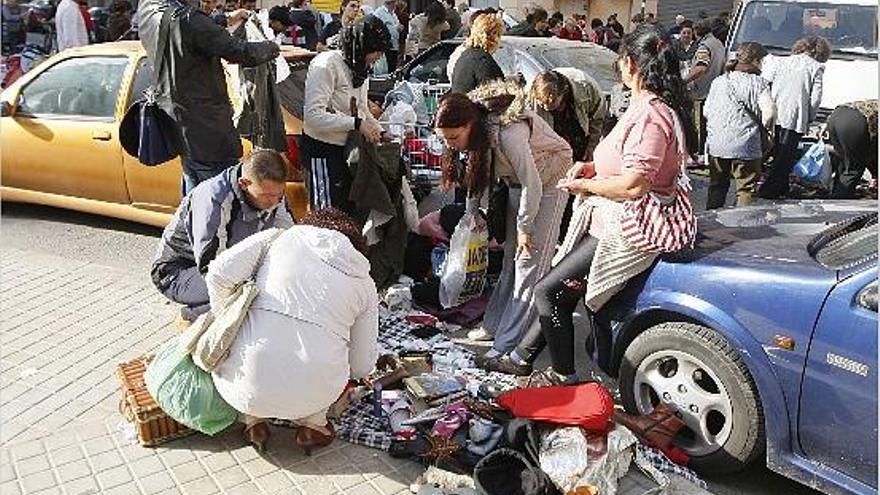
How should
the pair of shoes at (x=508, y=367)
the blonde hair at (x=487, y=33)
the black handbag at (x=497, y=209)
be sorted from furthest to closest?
the blonde hair at (x=487, y=33) → the black handbag at (x=497, y=209) → the pair of shoes at (x=508, y=367)

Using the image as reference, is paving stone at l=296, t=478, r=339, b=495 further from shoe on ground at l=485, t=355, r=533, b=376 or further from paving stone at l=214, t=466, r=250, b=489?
shoe on ground at l=485, t=355, r=533, b=376

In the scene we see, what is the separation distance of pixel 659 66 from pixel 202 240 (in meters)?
2.35

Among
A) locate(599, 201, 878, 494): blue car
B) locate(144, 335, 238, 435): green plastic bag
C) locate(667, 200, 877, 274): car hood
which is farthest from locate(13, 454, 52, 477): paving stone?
locate(667, 200, 877, 274): car hood

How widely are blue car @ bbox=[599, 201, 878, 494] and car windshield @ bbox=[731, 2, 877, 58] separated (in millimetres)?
7786

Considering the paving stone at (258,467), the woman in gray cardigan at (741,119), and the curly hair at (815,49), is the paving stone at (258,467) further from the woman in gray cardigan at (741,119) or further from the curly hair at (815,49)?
the curly hair at (815,49)

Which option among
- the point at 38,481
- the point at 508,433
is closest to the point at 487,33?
the point at 508,433

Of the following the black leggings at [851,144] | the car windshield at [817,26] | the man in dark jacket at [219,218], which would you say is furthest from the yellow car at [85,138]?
the car windshield at [817,26]

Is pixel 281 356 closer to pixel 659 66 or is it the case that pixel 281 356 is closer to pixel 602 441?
pixel 602 441

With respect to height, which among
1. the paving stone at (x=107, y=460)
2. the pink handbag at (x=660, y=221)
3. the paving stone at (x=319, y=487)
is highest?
the pink handbag at (x=660, y=221)

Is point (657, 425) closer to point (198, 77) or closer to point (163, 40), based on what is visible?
point (198, 77)

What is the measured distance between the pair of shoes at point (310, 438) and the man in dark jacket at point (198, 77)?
2.20 meters

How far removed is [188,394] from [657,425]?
6.84ft

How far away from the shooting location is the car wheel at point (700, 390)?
362 cm

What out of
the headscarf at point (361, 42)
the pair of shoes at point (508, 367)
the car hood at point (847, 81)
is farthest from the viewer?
the car hood at point (847, 81)
